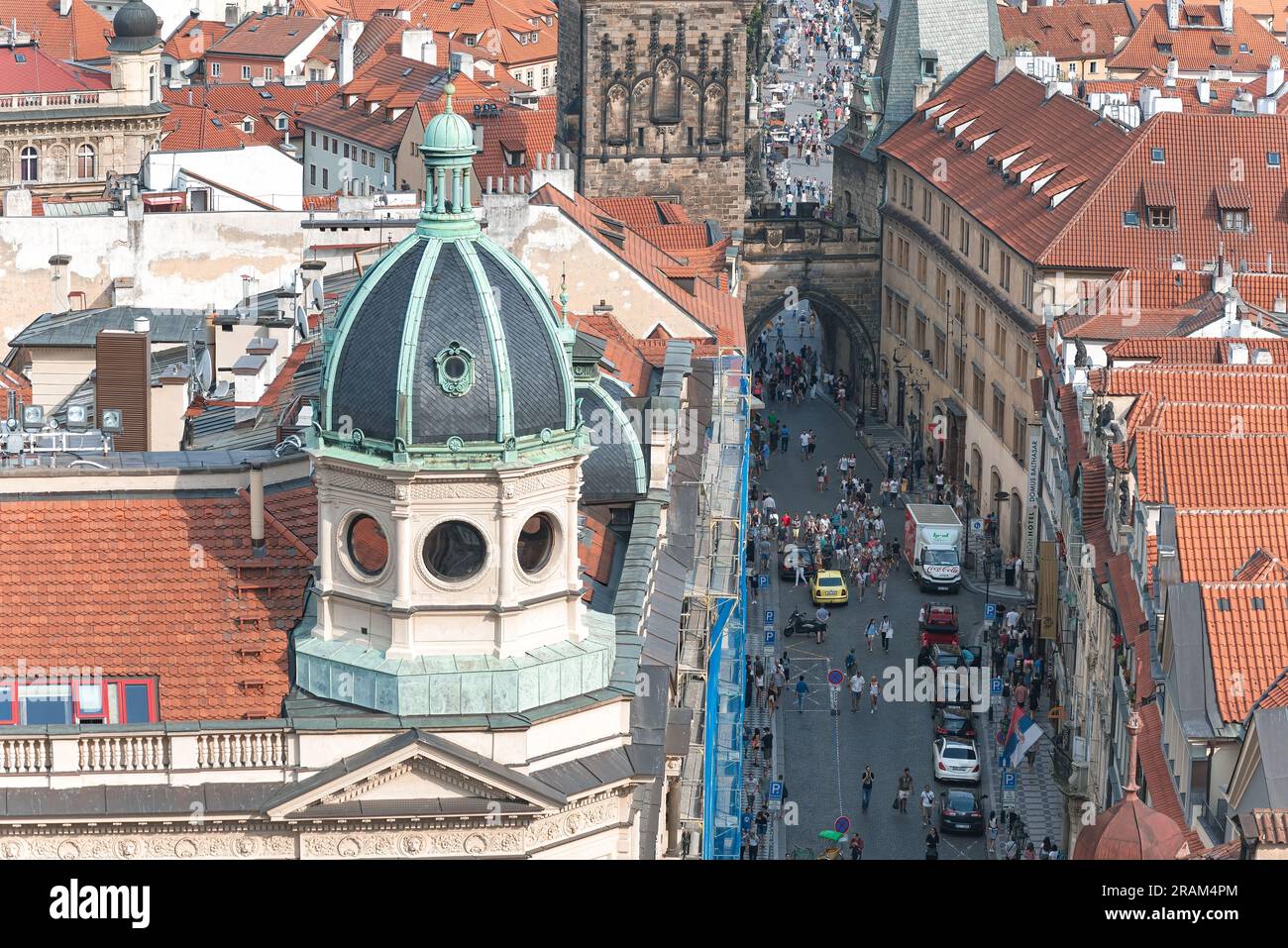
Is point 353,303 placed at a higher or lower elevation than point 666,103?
higher

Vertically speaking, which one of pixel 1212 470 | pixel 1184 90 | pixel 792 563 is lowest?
pixel 792 563

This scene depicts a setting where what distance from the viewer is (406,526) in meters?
33.1

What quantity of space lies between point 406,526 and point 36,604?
5111mm

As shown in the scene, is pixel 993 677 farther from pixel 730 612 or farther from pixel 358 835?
pixel 358 835

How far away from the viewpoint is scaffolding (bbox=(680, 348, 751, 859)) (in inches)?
1908

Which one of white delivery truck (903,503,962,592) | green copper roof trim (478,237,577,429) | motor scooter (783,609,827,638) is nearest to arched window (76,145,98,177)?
white delivery truck (903,503,962,592)

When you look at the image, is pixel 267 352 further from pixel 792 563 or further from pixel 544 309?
pixel 792 563

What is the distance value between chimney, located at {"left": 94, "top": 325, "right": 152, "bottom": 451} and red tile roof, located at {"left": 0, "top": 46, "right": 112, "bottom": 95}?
59.9 metres

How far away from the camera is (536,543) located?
34438mm

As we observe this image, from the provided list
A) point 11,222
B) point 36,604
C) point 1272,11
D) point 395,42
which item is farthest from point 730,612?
point 1272,11

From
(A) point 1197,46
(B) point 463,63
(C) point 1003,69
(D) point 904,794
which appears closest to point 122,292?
(D) point 904,794

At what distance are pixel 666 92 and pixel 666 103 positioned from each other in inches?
18.0

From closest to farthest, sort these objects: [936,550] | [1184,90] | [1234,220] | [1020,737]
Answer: [1020,737], [936,550], [1234,220], [1184,90]

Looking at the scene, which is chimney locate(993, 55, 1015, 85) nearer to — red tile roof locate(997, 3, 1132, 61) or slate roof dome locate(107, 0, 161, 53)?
slate roof dome locate(107, 0, 161, 53)
